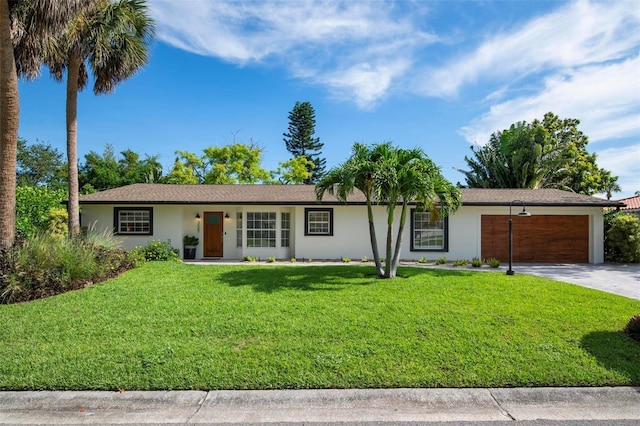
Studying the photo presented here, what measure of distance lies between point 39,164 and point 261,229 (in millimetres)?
34091

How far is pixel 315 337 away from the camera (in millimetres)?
5246

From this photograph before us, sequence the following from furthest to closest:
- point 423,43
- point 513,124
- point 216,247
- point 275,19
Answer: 1. point 513,124
2. point 216,247
3. point 423,43
4. point 275,19

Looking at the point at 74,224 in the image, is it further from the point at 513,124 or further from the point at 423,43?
the point at 513,124

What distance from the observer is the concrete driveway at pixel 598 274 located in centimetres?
917

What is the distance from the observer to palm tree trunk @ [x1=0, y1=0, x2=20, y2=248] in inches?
328

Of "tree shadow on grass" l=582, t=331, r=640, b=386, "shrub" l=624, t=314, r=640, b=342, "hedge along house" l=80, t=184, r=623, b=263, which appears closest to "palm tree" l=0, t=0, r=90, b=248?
"hedge along house" l=80, t=184, r=623, b=263

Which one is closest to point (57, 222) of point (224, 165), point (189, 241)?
point (189, 241)

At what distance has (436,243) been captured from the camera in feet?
47.6

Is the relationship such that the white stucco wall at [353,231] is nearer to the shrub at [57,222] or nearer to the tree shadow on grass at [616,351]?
the shrub at [57,222]

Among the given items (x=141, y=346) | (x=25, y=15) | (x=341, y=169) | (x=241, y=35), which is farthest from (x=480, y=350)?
(x=25, y=15)

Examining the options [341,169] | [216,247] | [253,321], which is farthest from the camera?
[216,247]

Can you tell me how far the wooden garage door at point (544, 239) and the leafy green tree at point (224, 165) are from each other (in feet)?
75.8

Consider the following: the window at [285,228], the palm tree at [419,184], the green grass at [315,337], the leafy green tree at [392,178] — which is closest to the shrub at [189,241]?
the window at [285,228]

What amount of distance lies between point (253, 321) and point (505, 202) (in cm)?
1201
